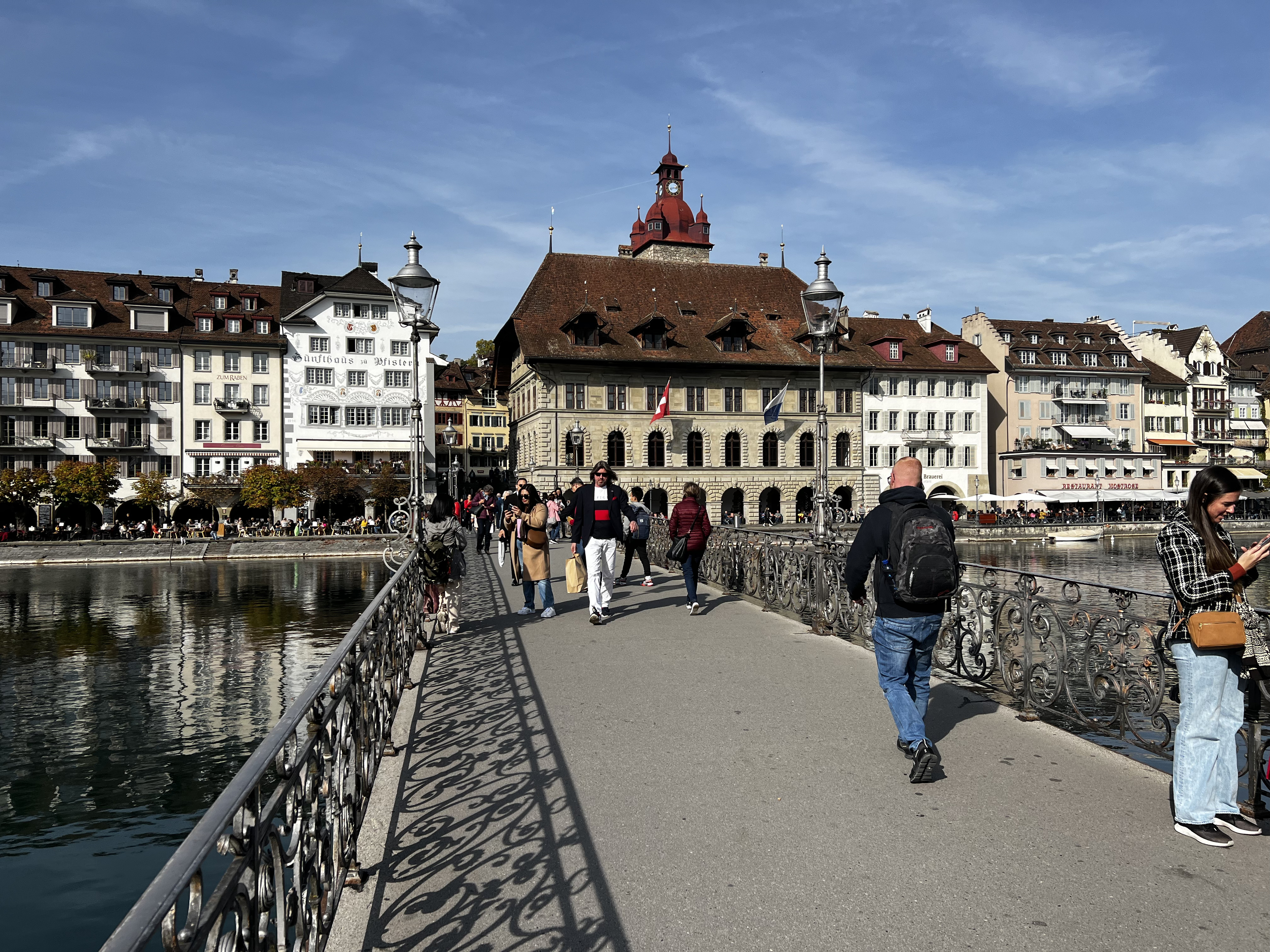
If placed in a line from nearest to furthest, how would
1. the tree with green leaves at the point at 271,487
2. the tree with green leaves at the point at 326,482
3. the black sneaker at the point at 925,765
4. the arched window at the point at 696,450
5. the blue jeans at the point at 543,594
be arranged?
1. the black sneaker at the point at 925,765
2. the blue jeans at the point at 543,594
3. the tree with green leaves at the point at 271,487
4. the tree with green leaves at the point at 326,482
5. the arched window at the point at 696,450

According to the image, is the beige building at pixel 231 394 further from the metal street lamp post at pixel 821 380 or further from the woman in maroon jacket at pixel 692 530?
the metal street lamp post at pixel 821 380

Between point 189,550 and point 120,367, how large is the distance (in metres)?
18.6

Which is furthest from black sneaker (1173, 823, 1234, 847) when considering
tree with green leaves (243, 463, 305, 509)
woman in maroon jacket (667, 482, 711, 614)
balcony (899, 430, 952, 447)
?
balcony (899, 430, 952, 447)

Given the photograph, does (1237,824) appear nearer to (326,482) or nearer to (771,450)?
(326,482)

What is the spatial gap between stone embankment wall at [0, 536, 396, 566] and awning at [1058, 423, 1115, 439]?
51600 mm

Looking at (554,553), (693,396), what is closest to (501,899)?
(554,553)

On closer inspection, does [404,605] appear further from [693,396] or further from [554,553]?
[693,396]

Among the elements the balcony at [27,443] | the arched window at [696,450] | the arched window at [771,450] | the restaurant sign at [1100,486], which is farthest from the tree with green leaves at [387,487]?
the restaurant sign at [1100,486]

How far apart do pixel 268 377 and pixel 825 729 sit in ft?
189

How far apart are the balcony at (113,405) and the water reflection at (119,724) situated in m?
32.0

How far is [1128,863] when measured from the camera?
449cm

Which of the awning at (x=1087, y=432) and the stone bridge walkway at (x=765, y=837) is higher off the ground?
the awning at (x=1087, y=432)

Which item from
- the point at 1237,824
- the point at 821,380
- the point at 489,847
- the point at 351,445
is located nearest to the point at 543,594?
the point at 821,380

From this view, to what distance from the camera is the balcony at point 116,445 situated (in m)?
56.7
